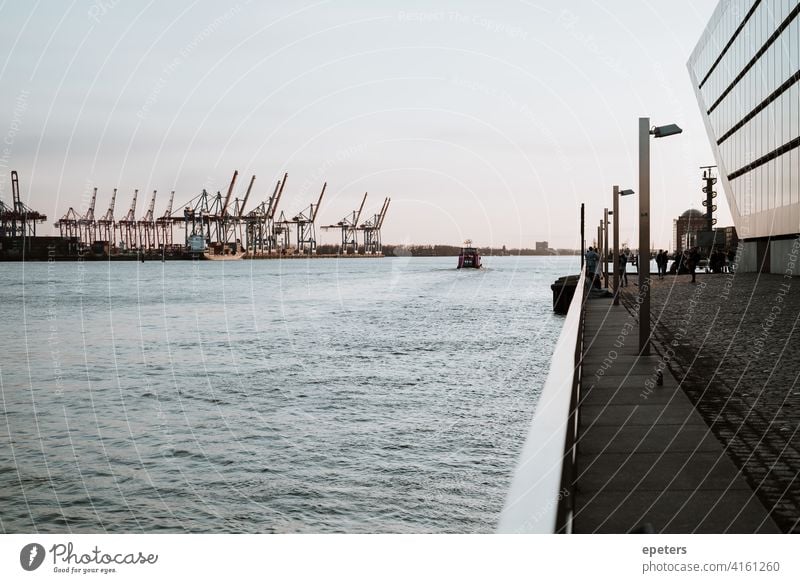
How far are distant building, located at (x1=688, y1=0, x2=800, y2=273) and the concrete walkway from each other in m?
27.9

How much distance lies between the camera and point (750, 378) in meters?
10.1

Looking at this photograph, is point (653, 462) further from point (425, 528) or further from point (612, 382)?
point (612, 382)

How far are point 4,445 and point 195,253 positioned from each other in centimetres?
17076

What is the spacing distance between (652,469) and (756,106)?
37.6m

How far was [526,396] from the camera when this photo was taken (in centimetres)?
1568

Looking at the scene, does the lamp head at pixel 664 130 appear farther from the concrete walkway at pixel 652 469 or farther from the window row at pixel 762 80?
the window row at pixel 762 80

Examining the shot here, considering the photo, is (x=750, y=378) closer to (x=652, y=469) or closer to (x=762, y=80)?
(x=652, y=469)

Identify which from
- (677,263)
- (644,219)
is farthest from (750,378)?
(677,263)

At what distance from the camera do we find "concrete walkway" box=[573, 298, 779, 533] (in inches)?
191

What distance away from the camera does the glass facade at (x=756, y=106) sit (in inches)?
1307

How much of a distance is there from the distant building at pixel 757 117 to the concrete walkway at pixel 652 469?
91.4ft

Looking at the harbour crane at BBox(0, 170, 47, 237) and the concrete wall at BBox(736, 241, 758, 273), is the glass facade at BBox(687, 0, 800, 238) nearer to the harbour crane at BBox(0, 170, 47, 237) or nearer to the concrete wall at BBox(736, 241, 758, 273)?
the concrete wall at BBox(736, 241, 758, 273)

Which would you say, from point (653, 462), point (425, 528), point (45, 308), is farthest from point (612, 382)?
point (45, 308)
